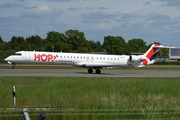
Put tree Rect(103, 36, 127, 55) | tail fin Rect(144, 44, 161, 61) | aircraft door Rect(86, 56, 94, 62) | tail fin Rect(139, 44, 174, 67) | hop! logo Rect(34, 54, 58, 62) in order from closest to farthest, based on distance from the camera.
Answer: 1. hop! logo Rect(34, 54, 58, 62)
2. aircraft door Rect(86, 56, 94, 62)
3. tail fin Rect(139, 44, 174, 67)
4. tail fin Rect(144, 44, 161, 61)
5. tree Rect(103, 36, 127, 55)

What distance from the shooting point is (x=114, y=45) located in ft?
470

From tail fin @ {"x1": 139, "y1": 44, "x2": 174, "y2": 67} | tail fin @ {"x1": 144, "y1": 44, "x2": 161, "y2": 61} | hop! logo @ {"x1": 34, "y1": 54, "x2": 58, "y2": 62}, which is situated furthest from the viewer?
tail fin @ {"x1": 144, "y1": 44, "x2": 161, "y2": 61}

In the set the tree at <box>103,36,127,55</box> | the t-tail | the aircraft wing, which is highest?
the tree at <box>103,36,127,55</box>

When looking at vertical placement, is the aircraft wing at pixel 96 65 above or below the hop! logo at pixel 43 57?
below

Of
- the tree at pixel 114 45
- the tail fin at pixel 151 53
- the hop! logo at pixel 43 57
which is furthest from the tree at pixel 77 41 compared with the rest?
the hop! logo at pixel 43 57

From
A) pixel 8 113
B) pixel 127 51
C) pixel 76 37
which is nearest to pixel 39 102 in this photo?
pixel 8 113

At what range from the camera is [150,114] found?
10625mm

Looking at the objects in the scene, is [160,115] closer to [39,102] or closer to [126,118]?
[126,118]

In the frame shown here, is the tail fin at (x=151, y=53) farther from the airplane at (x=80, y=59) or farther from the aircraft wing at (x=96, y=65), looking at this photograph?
the aircraft wing at (x=96, y=65)

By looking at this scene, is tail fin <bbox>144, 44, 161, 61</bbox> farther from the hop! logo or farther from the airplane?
the hop! logo

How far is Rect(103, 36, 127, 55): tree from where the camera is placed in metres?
142

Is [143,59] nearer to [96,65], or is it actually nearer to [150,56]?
[150,56]

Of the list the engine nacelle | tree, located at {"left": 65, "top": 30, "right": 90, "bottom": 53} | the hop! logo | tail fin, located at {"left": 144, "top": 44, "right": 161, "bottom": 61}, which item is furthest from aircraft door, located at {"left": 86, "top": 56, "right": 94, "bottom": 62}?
tree, located at {"left": 65, "top": 30, "right": 90, "bottom": 53}

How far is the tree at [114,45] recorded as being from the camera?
142225 mm
